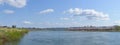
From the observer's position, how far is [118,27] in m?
199

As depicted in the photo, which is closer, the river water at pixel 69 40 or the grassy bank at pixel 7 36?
the grassy bank at pixel 7 36

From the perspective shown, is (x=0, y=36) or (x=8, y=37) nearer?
(x=0, y=36)

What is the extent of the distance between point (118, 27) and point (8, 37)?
541 ft

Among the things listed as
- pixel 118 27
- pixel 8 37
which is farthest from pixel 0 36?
pixel 118 27

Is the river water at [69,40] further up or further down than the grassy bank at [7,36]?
further down

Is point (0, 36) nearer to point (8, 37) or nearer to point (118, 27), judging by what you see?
point (8, 37)

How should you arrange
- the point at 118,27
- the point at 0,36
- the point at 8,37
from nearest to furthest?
the point at 0,36, the point at 8,37, the point at 118,27

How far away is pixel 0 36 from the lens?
3762 cm

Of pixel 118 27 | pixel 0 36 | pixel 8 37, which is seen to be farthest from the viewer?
pixel 118 27

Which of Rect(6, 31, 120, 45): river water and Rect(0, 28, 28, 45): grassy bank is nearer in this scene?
Rect(0, 28, 28, 45): grassy bank

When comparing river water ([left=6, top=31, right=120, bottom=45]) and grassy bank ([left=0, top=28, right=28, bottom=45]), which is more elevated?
grassy bank ([left=0, top=28, right=28, bottom=45])

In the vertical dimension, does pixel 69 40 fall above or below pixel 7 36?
below

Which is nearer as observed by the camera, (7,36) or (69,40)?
(7,36)
